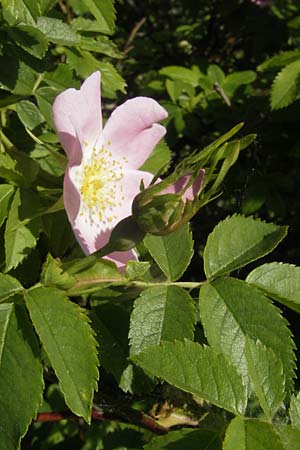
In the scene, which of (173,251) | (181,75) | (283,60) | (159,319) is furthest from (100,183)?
(181,75)

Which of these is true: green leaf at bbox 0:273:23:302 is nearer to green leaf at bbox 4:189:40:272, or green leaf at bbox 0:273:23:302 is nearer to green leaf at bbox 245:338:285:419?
green leaf at bbox 4:189:40:272

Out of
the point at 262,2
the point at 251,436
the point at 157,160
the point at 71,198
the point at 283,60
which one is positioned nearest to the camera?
the point at 251,436

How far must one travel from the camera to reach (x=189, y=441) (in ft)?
3.23

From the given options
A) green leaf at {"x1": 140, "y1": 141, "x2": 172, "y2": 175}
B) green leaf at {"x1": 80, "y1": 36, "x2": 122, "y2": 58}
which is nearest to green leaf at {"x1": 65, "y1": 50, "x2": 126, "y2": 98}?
green leaf at {"x1": 80, "y1": 36, "x2": 122, "y2": 58}

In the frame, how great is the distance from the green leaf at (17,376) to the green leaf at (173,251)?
244 millimetres

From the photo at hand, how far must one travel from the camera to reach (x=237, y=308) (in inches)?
41.7

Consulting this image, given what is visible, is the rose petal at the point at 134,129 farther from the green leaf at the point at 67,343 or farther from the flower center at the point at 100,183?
the green leaf at the point at 67,343

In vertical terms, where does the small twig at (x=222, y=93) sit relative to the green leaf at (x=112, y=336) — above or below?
below

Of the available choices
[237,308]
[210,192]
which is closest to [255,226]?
[237,308]

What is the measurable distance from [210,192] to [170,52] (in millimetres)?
1836

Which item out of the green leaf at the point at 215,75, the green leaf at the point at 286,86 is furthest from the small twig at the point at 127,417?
the green leaf at the point at 215,75

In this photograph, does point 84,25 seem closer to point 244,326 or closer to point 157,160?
point 157,160

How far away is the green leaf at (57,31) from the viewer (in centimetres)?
128

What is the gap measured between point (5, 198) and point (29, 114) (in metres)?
0.26
